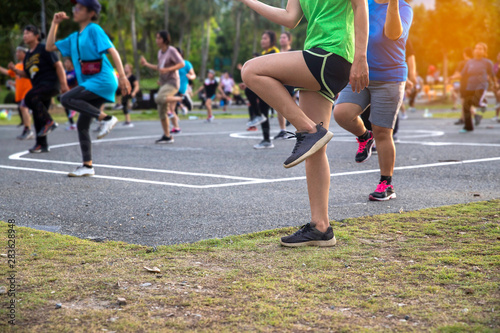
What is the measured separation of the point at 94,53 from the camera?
25.0 ft

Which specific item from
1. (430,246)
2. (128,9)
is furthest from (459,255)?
(128,9)

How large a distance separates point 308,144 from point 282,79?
0.43 m

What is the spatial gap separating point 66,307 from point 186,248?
1.15 meters

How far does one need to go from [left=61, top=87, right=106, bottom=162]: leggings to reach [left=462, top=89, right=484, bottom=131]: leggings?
9355 mm

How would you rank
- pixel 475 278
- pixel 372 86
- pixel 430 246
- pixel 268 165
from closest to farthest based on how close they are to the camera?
pixel 475 278
pixel 430 246
pixel 372 86
pixel 268 165

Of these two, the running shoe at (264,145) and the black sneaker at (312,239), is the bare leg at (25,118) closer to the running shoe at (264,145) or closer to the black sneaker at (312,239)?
the running shoe at (264,145)

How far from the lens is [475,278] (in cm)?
317

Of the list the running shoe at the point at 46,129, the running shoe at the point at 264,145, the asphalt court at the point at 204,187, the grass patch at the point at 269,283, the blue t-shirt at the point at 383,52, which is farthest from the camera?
the running shoe at the point at 264,145

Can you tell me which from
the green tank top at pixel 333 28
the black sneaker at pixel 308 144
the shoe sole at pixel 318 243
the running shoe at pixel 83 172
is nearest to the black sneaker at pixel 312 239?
the shoe sole at pixel 318 243

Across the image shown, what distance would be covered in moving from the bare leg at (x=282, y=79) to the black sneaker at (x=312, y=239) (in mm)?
680

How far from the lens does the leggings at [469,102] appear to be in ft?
46.5

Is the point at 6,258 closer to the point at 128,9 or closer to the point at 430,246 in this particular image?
the point at 430,246

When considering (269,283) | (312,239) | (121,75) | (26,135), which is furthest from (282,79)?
(26,135)

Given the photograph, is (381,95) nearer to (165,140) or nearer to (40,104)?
(40,104)
